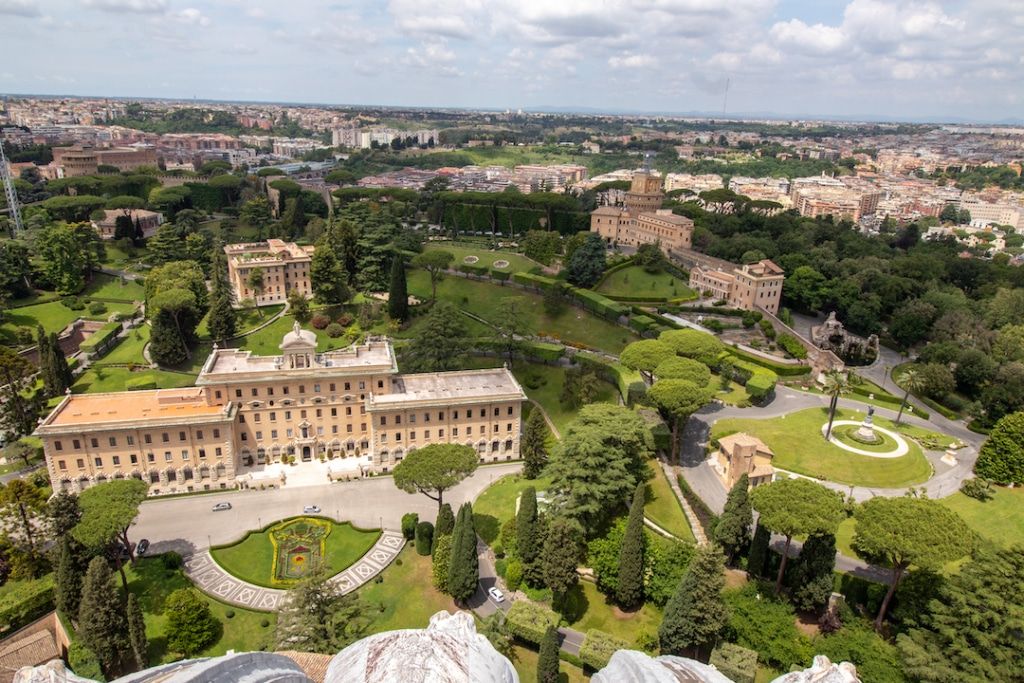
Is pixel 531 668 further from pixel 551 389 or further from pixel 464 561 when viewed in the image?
pixel 551 389

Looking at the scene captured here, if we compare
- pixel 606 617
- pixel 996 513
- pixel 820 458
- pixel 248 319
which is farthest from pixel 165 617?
pixel 996 513

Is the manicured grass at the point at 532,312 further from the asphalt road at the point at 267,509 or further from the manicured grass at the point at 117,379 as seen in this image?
the manicured grass at the point at 117,379

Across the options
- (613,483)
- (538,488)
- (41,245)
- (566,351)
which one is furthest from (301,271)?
(613,483)

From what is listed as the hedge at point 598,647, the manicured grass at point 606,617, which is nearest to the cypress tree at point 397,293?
the manicured grass at point 606,617

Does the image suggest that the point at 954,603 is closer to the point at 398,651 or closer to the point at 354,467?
the point at 398,651

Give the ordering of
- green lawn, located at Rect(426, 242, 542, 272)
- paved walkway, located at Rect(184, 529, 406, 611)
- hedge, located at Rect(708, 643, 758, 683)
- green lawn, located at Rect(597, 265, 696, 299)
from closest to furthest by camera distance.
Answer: hedge, located at Rect(708, 643, 758, 683) < paved walkway, located at Rect(184, 529, 406, 611) < green lawn, located at Rect(597, 265, 696, 299) < green lawn, located at Rect(426, 242, 542, 272)

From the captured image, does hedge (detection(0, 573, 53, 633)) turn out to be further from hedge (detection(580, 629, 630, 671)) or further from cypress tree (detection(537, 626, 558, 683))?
hedge (detection(580, 629, 630, 671))

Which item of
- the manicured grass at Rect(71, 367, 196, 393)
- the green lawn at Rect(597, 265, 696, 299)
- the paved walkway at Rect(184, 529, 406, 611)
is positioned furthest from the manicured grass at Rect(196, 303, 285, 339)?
the green lawn at Rect(597, 265, 696, 299)
